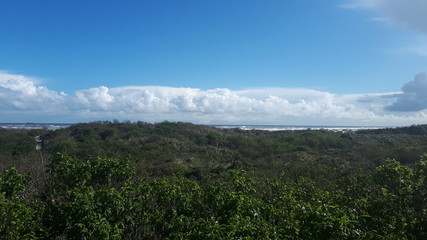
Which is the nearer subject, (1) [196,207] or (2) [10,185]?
(1) [196,207]

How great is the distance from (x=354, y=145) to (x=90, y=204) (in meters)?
32.1

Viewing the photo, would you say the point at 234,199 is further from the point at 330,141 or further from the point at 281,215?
the point at 330,141

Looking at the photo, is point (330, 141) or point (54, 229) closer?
point (54, 229)

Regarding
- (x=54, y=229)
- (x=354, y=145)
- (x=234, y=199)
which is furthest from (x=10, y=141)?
(x=354, y=145)

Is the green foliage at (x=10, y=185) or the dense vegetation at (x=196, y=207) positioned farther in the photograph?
the green foliage at (x=10, y=185)

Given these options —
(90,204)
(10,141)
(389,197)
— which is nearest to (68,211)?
(90,204)

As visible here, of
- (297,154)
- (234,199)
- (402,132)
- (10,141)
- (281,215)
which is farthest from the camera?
(402,132)

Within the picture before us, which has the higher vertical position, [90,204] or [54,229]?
[90,204]

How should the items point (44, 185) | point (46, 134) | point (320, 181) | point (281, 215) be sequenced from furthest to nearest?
point (46, 134), point (320, 181), point (44, 185), point (281, 215)

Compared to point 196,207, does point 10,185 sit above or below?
above

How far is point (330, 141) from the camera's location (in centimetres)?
3409

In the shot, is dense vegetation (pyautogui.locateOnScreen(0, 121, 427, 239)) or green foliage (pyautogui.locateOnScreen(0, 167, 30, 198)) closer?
dense vegetation (pyautogui.locateOnScreen(0, 121, 427, 239))

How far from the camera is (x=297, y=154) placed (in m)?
25.6

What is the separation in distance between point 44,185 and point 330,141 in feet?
101
